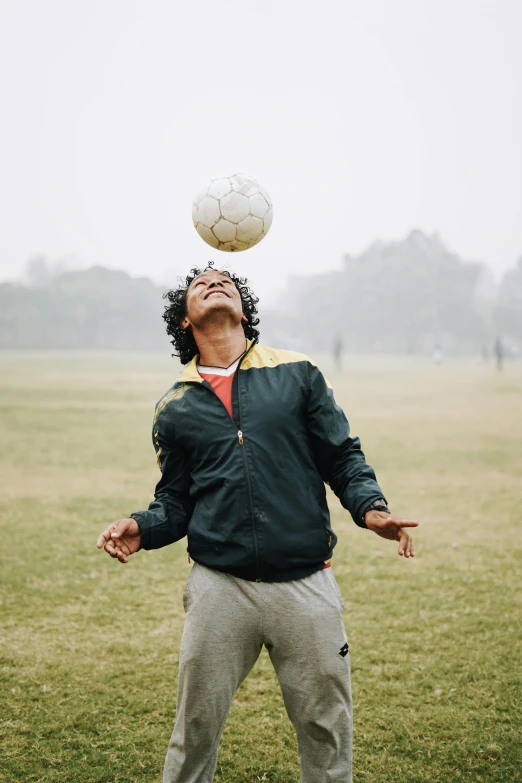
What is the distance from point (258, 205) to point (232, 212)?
0.49 feet

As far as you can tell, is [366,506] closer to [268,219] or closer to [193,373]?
[193,373]

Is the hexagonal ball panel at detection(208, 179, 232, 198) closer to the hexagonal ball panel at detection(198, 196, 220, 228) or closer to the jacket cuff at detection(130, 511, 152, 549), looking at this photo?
the hexagonal ball panel at detection(198, 196, 220, 228)

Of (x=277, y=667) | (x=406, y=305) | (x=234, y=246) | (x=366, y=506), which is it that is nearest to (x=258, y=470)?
(x=366, y=506)

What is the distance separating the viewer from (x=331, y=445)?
2.65 m

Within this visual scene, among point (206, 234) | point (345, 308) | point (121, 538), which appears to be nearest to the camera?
point (121, 538)

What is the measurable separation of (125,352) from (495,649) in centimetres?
6129

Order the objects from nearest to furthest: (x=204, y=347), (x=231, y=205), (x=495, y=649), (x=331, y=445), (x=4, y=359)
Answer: (x=331, y=445) → (x=204, y=347) → (x=231, y=205) → (x=495, y=649) → (x=4, y=359)

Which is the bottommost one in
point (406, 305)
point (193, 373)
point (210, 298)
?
point (193, 373)

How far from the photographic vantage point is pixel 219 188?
330cm

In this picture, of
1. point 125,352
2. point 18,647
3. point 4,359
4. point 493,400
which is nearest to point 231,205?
point 18,647

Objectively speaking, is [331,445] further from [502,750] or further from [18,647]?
[18,647]

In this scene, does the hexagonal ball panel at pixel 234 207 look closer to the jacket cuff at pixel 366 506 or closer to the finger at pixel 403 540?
the jacket cuff at pixel 366 506

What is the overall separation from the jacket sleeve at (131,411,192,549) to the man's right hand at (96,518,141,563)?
3cm

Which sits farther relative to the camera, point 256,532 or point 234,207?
point 234,207
